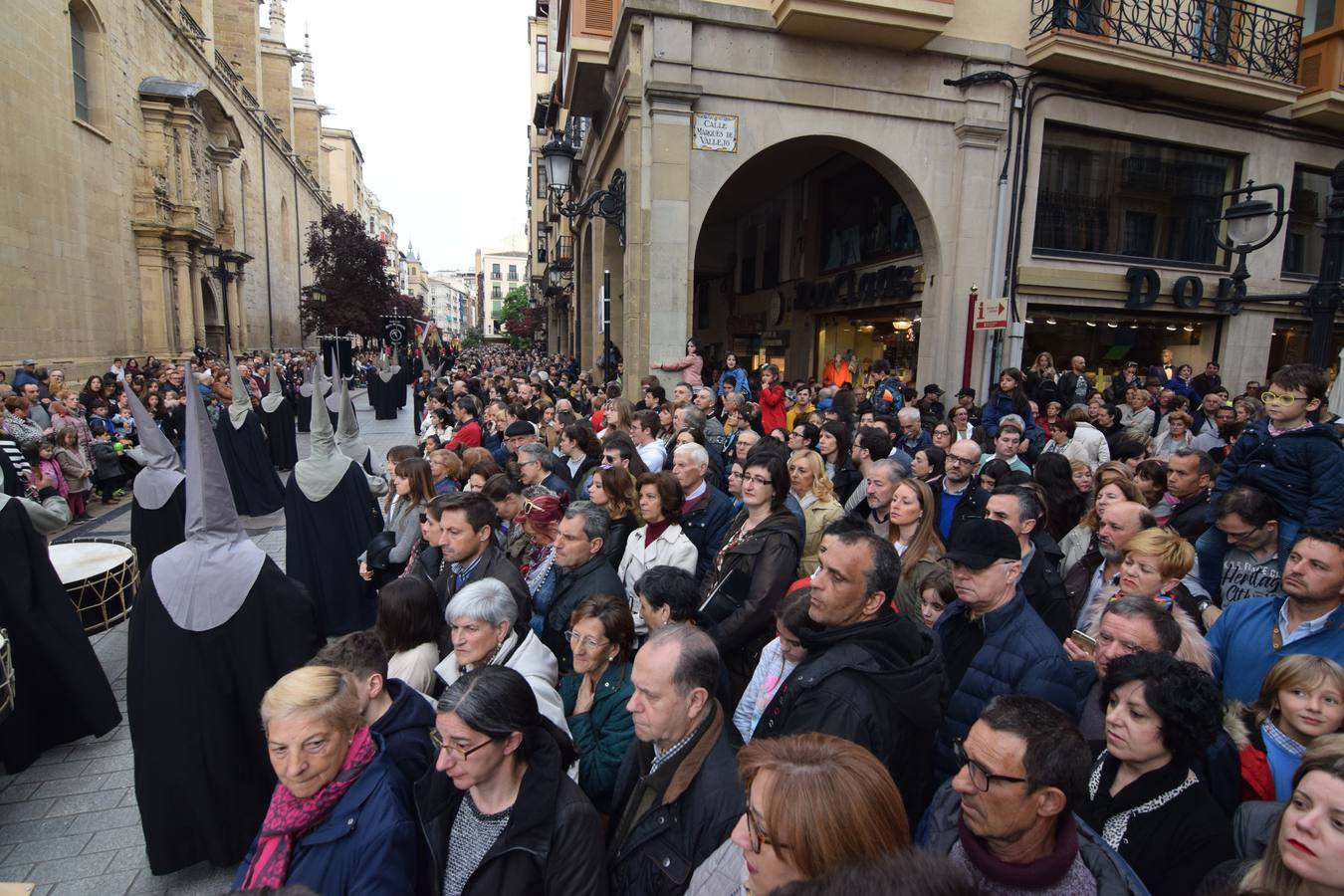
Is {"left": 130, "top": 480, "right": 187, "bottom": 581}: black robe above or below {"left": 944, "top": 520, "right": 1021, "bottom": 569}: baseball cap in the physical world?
below

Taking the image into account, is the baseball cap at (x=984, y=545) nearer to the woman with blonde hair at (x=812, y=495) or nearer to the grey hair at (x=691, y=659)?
the grey hair at (x=691, y=659)

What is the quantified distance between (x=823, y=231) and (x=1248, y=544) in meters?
14.9

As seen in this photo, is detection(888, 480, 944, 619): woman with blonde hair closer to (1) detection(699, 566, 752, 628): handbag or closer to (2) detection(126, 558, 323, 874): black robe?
(1) detection(699, 566, 752, 628): handbag

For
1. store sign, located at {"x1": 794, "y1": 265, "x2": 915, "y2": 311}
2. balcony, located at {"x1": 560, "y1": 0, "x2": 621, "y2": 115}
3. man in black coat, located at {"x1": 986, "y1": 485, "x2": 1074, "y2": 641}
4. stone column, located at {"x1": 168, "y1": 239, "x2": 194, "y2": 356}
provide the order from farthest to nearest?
stone column, located at {"x1": 168, "y1": 239, "x2": 194, "y2": 356}, balcony, located at {"x1": 560, "y1": 0, "x2": 621, "y2": 115}, store sign, located at {"x1": 794, "y1": 265, "x2": 915, "y2": 311}, man in black coat, located at {"x1": 986, "y1": 485, "x2": 1074, "y2": 641}

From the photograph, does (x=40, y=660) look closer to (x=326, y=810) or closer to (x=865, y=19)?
(x=326, y=810)

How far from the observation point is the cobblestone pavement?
338 cm

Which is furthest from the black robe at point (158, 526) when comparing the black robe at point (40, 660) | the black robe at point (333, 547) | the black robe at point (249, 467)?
the black robe at point (249, 467)

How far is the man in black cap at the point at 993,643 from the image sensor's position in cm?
258

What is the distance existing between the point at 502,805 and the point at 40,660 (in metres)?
3.90

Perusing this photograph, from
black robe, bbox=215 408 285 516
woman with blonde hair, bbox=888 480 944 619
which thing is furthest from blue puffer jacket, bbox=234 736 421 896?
black robe, bbox=215 408 285 516

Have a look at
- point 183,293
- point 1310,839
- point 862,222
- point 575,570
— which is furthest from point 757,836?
point 183,293

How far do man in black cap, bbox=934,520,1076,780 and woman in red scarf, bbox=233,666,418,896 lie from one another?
2023 mm

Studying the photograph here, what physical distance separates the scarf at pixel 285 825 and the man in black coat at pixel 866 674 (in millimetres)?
1508

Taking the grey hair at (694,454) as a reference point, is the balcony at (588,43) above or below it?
above
